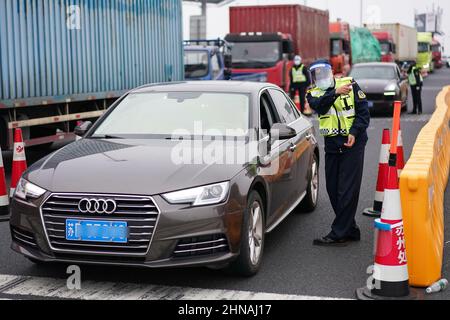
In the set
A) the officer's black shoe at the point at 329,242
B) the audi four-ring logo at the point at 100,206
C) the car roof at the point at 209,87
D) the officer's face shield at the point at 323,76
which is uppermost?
the officer's face shield at the point at 323,76

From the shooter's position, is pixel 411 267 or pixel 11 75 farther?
pixel 11 75

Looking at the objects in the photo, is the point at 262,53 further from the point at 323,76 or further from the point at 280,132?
the point at 280,132

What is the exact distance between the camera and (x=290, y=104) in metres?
8.30

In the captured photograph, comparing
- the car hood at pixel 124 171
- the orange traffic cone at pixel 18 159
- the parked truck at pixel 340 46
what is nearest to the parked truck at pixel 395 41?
the parked truck at pixel 340 46

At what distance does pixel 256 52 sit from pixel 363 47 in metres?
16.4

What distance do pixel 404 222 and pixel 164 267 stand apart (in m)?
1.79

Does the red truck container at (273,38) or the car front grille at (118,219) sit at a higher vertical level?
the red truck container at (273,38)

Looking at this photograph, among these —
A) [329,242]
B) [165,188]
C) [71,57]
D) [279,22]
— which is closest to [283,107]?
[329,242]

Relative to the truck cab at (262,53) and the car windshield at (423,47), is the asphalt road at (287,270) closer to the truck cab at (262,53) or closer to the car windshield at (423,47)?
the truck cab at (262,53)

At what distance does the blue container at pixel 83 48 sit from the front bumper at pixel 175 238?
6.46m

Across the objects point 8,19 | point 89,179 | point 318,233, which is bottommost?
point 318,233

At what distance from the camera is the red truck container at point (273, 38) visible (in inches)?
974
